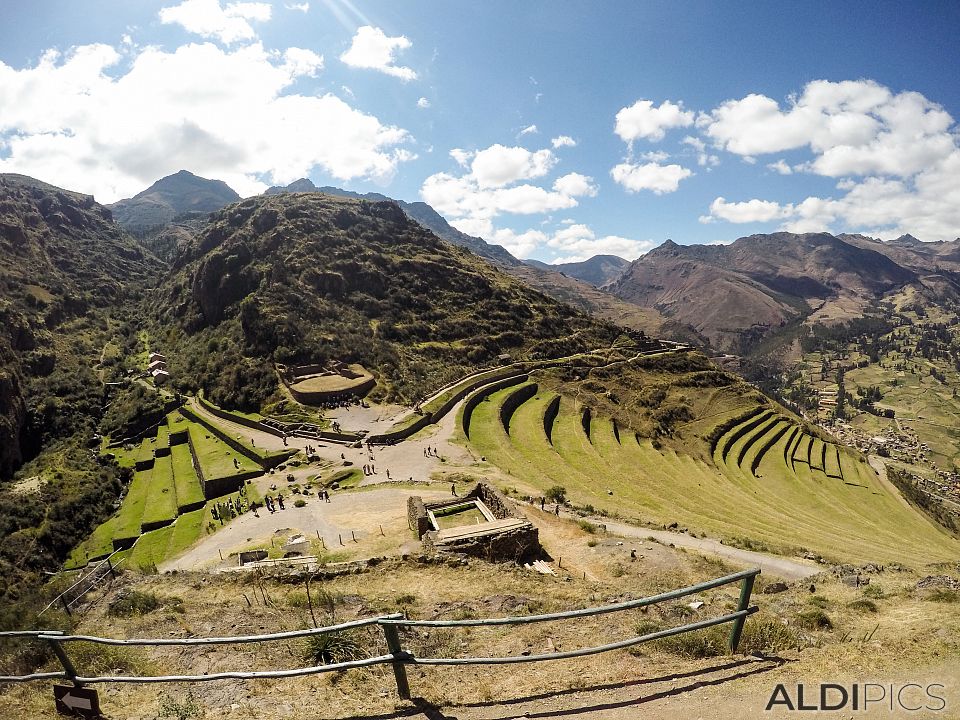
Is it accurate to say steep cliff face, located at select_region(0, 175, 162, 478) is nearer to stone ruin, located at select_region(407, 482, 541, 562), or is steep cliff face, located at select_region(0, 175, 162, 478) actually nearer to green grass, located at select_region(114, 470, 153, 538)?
green grass, located at select_region(114, 470, 153, 538)

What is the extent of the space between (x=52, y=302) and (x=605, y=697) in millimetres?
150722

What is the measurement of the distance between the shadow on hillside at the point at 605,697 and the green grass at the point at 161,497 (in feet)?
160

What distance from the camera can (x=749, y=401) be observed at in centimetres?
8331

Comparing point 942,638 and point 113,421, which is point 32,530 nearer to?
point 113,421

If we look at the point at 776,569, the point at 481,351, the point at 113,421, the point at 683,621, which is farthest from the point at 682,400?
the point at 113,421

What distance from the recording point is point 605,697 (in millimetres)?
5371

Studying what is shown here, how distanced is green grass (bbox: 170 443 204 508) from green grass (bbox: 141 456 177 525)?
668 mm

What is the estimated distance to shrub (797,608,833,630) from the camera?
840 cm

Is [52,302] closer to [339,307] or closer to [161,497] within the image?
[339,307]

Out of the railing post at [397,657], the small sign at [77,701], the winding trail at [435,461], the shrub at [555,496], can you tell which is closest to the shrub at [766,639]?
the railing post at [397,657]

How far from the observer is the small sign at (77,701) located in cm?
558

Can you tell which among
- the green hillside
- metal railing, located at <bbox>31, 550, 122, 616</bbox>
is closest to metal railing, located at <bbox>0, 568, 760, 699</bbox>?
metal railing, located at <bbox>31, 550, 122, 616</bbox>

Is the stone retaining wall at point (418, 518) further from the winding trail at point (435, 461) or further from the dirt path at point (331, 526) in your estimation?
the winding trail at point (435, 461)

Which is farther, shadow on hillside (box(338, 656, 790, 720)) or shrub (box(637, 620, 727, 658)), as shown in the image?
shrub (box(637, 620, 727, 658))
